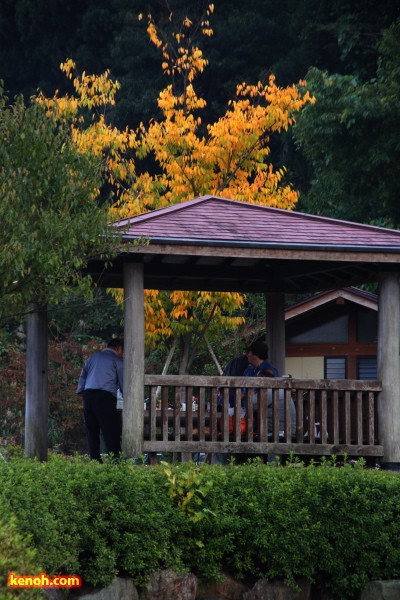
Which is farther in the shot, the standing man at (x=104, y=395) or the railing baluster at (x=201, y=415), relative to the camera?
the standing man at (x=104, y=395)

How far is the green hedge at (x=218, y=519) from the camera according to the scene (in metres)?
6.89

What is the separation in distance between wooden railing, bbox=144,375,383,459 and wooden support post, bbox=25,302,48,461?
1605 mm

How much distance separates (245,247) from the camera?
10.7 meters

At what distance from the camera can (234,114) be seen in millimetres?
17109

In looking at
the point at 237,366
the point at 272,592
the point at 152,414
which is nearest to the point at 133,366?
the point at 152,414

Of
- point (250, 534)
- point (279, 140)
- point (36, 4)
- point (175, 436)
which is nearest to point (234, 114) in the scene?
point (175, 436)

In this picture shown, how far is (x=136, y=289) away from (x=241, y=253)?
1.40m

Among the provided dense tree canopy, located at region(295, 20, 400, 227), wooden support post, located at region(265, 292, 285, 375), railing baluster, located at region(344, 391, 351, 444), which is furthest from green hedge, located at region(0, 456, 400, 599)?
dense tree canopy, located at region(295, 20, 400, 227)

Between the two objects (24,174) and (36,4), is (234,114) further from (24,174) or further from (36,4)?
(36,4)

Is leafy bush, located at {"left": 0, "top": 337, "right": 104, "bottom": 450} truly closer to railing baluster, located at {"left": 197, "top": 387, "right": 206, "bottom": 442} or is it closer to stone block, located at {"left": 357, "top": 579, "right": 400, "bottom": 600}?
railing baluster, located at {"left": 197, "top": 387, "right": 206, "bottom": 442}

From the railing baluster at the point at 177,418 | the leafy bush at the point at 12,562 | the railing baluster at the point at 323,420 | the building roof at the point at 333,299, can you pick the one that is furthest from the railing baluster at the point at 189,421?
the building roof at the point at 333,299

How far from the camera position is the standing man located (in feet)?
37.2

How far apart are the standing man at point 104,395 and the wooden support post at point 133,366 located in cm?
74

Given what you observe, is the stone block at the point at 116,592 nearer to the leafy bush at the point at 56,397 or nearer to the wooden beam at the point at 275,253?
the wooden beam at the point at 275,253
